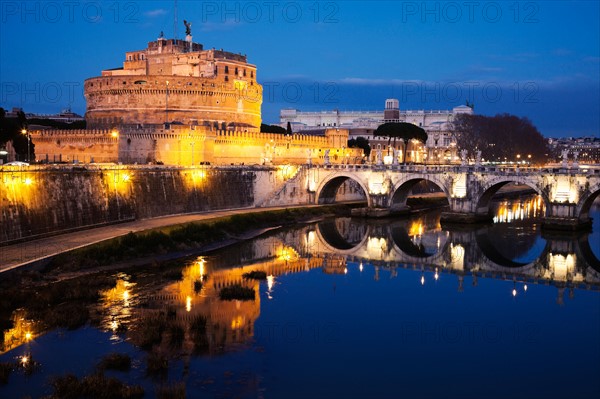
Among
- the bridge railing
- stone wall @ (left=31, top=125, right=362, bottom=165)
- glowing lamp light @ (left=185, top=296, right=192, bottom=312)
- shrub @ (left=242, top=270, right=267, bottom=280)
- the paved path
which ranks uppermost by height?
stone wall @ (left=31, top=125, right=362, bottom=165)

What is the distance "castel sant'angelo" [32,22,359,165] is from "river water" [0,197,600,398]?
1908 centimetres

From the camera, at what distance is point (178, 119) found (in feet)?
172

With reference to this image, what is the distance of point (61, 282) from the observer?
20391 mm

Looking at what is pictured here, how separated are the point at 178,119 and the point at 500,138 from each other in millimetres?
34996

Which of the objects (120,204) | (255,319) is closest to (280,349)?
(255,319)

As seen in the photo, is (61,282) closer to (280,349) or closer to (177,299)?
(177,299)

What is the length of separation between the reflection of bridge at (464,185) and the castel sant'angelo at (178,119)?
16.1 ft

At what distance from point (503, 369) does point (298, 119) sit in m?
86.9

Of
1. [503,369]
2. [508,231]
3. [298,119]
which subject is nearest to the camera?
[503,369]

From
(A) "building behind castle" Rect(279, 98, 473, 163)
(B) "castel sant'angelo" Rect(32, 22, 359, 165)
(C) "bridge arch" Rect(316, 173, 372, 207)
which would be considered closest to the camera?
(C) "bridge arch" Rect(316, 173, 372, 207)

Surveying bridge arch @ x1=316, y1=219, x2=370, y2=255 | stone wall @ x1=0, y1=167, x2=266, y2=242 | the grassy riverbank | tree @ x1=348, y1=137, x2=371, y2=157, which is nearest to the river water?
the grassy riverbank

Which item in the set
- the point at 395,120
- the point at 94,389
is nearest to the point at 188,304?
the point at 94,389

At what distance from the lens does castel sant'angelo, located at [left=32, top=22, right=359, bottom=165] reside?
45.3 m

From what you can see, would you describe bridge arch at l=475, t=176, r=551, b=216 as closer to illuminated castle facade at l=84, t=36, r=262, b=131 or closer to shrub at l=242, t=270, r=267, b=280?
shrub at l=242, t=270, r=267, b=280
